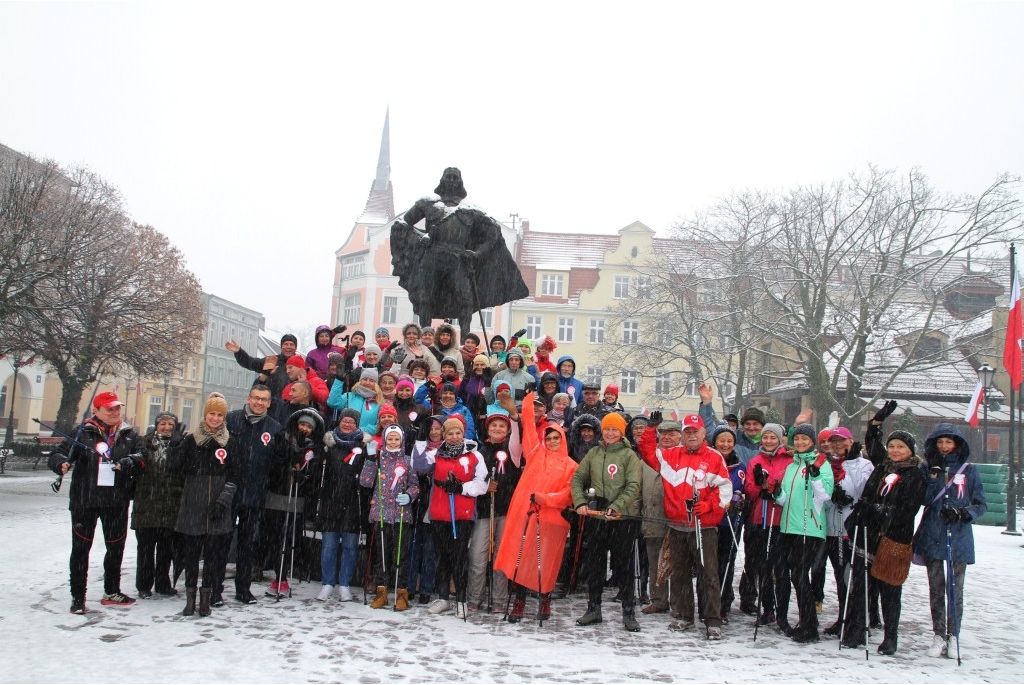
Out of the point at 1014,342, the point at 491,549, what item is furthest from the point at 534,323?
the point at 491,549

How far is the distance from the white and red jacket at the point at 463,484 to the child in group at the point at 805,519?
103 inches

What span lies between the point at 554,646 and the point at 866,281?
26.3m

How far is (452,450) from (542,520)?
3.31 feet

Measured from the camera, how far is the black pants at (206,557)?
7.06 meters

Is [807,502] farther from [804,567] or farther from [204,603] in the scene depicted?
[204,603]

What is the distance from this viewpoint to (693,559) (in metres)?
7.57

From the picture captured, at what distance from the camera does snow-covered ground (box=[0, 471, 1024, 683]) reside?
18.4ft

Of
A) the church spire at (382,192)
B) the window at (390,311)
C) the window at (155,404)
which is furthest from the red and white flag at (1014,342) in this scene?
the window at (155,404)

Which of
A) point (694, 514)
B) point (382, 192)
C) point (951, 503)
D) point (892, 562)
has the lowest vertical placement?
point (892, 562)

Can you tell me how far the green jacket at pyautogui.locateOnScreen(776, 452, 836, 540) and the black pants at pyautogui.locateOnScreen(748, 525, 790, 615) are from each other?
10.5 inches

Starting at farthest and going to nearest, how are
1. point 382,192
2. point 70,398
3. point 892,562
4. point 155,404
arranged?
point 382,192 < point 155,404 < point 70,398 < point 892,562

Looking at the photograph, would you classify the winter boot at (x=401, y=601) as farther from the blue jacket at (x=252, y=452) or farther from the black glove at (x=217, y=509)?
the black glove at (x=217, y=509)

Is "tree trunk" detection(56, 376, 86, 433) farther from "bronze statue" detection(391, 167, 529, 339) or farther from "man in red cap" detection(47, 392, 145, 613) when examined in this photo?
"man in red cap" detection(47, 392, 145, 613)

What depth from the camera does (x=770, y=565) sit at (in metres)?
7.57
